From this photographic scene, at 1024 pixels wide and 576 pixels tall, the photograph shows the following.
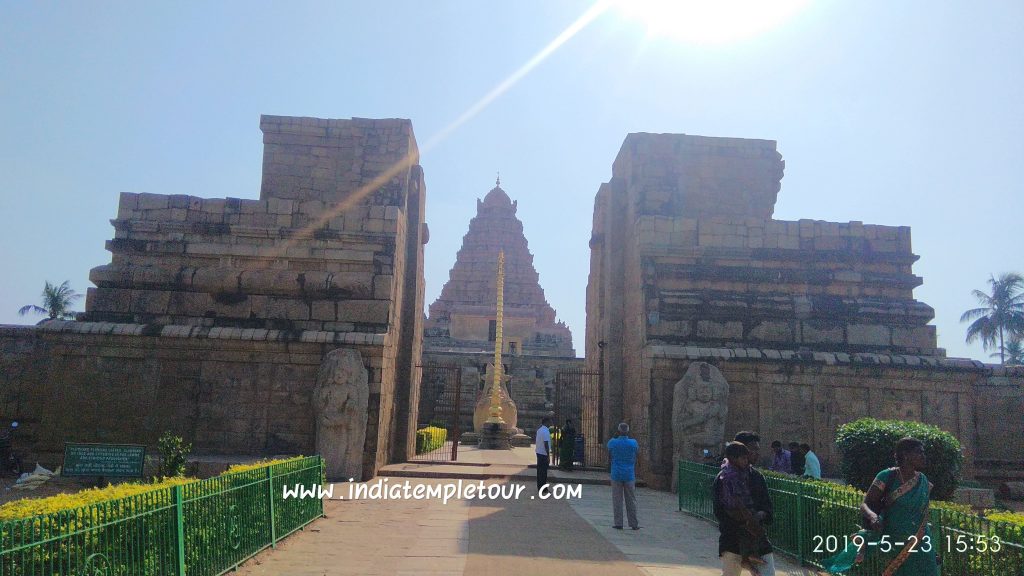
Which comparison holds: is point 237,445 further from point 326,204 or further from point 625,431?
point 625,431

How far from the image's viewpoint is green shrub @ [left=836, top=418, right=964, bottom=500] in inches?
360

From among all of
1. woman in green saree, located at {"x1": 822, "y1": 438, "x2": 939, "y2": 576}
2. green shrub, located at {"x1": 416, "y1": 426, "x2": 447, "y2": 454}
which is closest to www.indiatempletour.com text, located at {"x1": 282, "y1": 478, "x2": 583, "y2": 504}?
green shrub, located at {"x1": 416, "y1": 426, "x2": 447, "y2": 454}

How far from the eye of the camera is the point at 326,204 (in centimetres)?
1459

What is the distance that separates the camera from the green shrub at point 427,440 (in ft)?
62.4

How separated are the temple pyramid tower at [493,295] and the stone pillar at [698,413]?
101 ft

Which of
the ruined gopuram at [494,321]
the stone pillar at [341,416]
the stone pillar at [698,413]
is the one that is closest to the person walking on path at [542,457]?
the stone pillar at [698,413]

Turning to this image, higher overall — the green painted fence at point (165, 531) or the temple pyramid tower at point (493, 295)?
the temple pyramid tower at point (493, 295)

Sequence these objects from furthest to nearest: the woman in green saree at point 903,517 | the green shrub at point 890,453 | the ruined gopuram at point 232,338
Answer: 1. the ruined gopuram at point 232,338
2. the green shrub at point 890,453
3. the woman in green saree at point 903,517

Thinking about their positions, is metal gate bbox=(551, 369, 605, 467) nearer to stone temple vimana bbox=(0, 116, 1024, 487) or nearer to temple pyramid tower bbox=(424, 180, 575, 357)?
stone temple vimana bbox=(0, 116, 1024, 487)

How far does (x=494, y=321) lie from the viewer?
4912 centimetres

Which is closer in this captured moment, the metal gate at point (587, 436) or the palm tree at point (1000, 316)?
the metal gate at point (587, 436)

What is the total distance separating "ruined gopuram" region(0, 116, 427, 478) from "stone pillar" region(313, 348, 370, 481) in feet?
0.08

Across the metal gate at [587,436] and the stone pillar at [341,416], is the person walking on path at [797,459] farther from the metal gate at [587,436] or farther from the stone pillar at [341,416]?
the stone pillar at [341,416]

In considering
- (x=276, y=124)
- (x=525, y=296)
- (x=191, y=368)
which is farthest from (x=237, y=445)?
(x=525, y=296)
